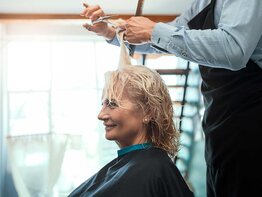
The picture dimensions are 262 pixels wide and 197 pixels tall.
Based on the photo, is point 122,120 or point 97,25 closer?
point 122,120

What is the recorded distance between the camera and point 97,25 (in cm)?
151

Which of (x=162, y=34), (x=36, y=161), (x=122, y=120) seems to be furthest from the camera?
(x=36, y=161)

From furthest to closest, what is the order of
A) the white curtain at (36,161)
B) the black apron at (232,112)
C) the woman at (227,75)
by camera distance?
the white curtain at (36,161)
the black apron at (232,112)
the woman at (227,75)

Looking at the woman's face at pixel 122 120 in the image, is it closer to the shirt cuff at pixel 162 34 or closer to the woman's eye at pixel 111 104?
the woman's eye at pixel 111 104

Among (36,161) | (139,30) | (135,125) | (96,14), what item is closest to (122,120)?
(135,125)

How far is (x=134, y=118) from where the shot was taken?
125 cm

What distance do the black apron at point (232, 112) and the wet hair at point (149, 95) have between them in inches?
6.7

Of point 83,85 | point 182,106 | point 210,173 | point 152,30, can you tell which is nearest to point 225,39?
point 152,30

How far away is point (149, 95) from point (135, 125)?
13 cm

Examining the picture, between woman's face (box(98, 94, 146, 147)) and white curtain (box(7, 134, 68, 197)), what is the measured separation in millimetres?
3631

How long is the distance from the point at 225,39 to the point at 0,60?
449 centimetres

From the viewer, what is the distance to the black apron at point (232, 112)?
1.13 metres

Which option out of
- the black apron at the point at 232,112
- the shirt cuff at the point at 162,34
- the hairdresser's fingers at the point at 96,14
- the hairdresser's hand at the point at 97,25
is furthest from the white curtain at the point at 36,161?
the shirt cuff at the point at 162,34

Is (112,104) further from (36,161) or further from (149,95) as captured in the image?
(36,161)
